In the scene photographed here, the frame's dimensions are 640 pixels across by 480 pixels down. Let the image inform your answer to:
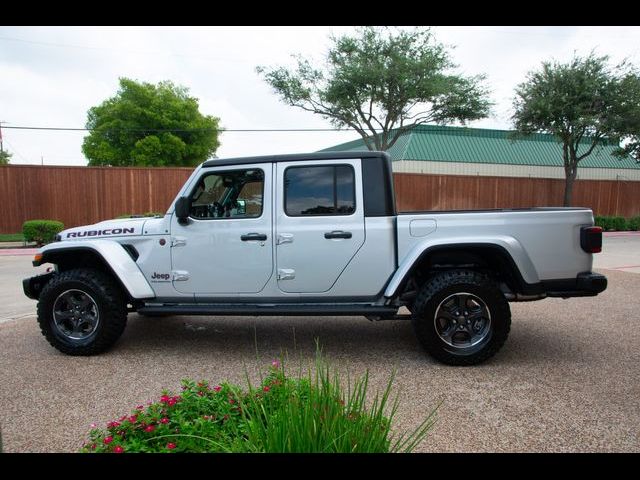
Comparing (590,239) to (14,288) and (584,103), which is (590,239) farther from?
(584,103)

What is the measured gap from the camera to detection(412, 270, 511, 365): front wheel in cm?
402

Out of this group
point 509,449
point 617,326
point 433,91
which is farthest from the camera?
point 433,91

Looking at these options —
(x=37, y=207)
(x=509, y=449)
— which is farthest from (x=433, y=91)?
(x=509, y=449)

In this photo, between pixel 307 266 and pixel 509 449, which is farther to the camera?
pixel 307 266

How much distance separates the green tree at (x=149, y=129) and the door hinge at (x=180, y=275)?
1846 inches

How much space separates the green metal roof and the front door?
97.4 ft

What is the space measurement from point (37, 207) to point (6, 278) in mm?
9470

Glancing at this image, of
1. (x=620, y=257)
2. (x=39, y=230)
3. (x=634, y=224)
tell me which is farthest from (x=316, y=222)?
(x=634, y=224)

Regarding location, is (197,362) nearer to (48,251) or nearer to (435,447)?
(48,251)

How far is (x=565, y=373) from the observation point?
3.97 meters

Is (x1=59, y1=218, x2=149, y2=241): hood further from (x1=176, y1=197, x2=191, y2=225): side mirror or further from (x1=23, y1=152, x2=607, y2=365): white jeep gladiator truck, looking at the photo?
(x1=176, y1=197, x2=191, y2=225): side mirror

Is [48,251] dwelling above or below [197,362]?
above

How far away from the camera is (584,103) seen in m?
Answer: 20.6

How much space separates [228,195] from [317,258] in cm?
114
